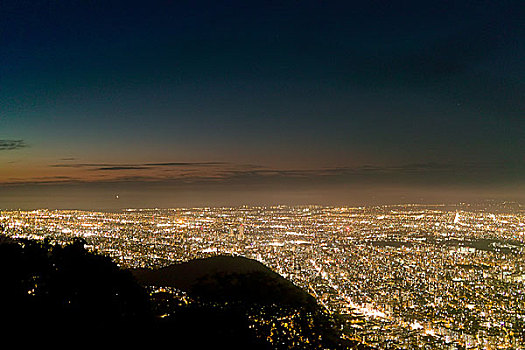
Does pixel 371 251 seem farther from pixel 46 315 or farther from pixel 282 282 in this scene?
pixel 46 315

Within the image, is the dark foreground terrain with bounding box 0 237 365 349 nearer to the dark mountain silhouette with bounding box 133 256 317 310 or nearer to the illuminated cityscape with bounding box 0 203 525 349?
the illuminated cityscape with bounding box 0 203 525 349

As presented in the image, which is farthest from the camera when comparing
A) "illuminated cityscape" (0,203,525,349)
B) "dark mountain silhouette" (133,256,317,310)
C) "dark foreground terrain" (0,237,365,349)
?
"illuminated cityscape" (0,203,525,349)

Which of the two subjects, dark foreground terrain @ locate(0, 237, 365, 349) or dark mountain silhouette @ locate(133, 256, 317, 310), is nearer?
dark foreground terrain @ locate(0, 237, 365, 349)

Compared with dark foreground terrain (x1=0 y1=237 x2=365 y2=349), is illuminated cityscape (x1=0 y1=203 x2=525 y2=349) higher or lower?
lower

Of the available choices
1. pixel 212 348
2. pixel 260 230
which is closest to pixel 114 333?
pixel 212 348

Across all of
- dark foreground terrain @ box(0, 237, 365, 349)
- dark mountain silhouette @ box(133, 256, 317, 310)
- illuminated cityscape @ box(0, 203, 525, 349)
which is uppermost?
dark foreground terrain @ box(0, 237, 365, 349)

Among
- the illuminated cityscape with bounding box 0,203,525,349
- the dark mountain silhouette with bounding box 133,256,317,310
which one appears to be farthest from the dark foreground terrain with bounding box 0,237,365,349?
the dark mountain silhouette with bounding box 133,256,317,310

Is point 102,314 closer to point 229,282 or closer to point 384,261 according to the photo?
point 229,282

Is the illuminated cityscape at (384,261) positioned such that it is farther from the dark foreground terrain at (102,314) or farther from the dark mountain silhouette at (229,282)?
the dark mountain silhouette at (229,282)
